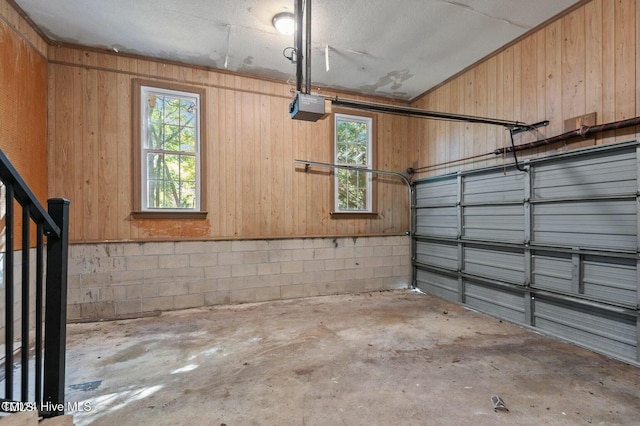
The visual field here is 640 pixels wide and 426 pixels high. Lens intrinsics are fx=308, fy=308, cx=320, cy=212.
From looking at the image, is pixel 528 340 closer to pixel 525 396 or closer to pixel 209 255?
pixel 525 396

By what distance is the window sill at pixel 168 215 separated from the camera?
410 cm

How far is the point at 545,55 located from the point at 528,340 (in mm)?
3141

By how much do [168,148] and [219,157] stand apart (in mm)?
682

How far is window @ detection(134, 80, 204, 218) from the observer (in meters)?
4.14

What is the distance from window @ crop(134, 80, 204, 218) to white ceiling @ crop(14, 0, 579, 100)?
516 millimetres

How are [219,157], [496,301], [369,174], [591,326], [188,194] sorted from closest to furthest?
[591,326] < [496,301] < [188,194] < [219,157] < [369,174]

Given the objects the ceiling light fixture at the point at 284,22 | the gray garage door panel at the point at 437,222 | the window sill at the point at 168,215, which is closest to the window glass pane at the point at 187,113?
the window sill at the point at 168,215

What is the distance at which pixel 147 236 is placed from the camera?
13.6ft

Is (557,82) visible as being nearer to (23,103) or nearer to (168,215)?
(168,215)

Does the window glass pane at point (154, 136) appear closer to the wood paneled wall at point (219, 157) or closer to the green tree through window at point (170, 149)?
the green tree through window at point (170, 149)

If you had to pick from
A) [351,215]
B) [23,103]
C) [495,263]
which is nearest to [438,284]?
[495,263]

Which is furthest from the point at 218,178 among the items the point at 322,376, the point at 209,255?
the point at 322,376

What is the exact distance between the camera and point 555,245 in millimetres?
3307

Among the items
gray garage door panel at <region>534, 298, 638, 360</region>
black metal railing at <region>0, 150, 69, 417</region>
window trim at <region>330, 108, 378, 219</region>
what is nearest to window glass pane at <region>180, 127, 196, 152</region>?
window trim at <region>330, 108, 378, 219</region>
